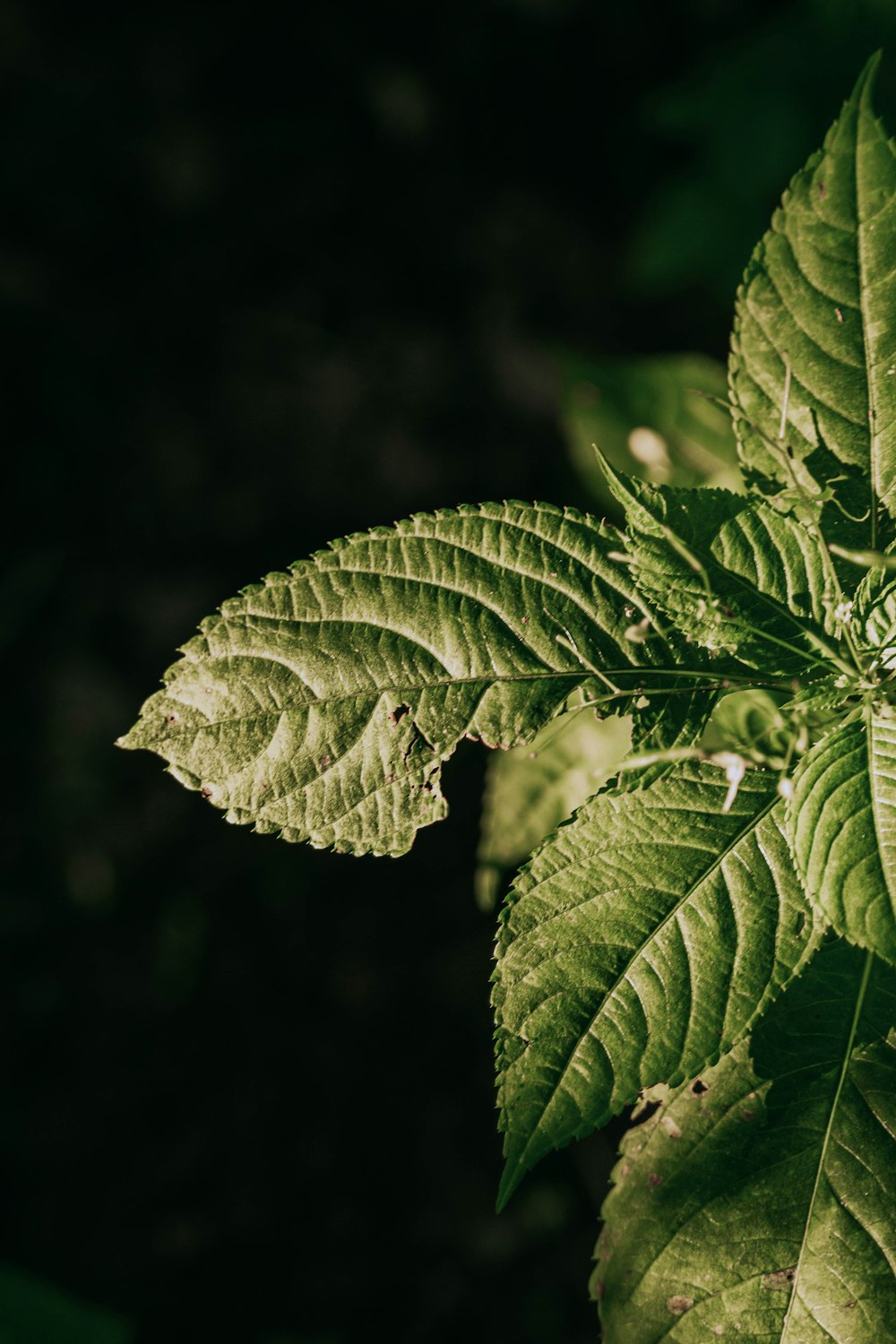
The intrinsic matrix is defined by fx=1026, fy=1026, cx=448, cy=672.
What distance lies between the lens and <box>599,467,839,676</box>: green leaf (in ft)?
4.25

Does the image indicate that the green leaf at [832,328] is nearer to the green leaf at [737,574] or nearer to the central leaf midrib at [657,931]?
the green leaf at [737,574]

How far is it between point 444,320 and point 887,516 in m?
3.17

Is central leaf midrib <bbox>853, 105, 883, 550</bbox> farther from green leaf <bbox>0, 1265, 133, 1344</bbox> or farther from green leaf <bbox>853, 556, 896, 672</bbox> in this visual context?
green leaf <bbox>0, 1265, 133, 1344</bbox>

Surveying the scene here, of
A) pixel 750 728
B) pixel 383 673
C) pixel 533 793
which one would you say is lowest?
pixel 750 728

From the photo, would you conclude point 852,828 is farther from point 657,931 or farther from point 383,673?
point 383,673

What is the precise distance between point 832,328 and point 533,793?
110 centimetres

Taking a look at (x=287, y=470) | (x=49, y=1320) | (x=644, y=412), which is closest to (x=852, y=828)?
(x=644, y=412)

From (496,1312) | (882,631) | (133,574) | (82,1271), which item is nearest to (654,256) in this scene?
(133,574)

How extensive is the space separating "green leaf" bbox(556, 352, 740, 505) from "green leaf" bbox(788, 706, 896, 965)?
1.37m

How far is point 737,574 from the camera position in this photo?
1318mm

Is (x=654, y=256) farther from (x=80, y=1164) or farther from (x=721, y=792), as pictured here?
(x=80, y=1164)

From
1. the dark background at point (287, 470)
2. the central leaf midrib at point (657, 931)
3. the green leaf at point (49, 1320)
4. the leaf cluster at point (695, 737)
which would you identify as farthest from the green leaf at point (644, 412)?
the green leaf at point (49, 1320)

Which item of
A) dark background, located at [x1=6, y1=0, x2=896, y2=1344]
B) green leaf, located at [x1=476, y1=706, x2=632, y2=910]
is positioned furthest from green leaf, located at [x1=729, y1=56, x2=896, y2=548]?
dark background, located at [x1=6, y1=0, x2=896, y2=1344]

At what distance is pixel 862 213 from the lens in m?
1.33
